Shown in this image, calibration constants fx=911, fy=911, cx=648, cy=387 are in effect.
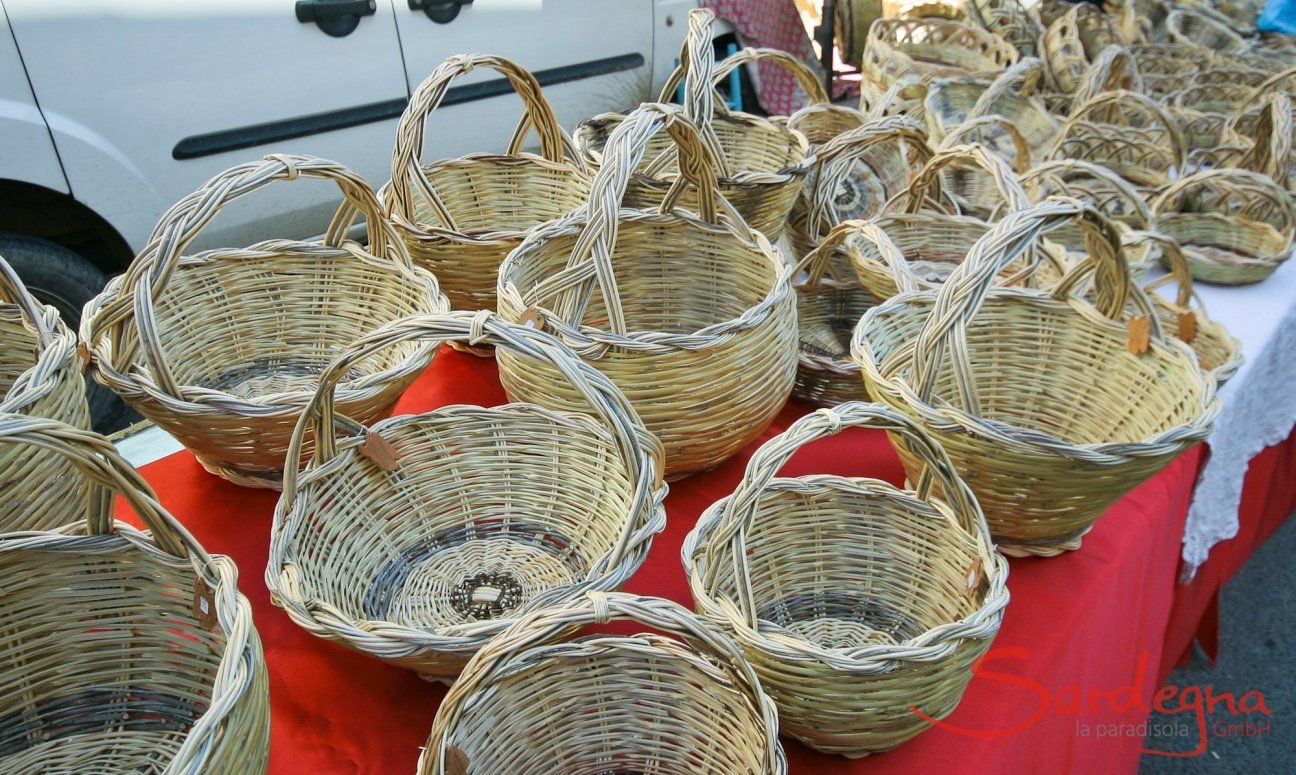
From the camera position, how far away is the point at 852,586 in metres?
0.86

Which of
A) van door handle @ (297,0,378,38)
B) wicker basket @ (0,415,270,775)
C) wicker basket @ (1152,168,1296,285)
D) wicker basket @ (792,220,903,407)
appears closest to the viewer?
wicker basket @ (0,415,270,775)

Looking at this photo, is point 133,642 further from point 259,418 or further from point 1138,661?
point 1138,661

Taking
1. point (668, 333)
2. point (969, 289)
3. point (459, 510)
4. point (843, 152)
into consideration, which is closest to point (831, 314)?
point (843, 152)

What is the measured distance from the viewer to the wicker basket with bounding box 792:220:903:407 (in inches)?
42.2

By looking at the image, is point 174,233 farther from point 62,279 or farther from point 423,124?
point 62,279

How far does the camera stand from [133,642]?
2.44 ft

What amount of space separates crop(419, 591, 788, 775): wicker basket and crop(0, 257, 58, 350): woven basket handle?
1.66ft

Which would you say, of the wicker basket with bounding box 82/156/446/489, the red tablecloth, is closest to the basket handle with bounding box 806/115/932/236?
the red tablecloth

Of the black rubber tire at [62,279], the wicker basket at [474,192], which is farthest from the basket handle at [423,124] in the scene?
the black rubber tire at [62,279]

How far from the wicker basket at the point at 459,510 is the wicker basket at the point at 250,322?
0.21 feet

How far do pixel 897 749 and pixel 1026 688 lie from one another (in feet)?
0.47

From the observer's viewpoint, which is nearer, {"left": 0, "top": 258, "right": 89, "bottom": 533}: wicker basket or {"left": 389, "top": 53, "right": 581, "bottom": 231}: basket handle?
{"left": 0, "top": 258, "right": 89, "bottom": 533}: wicker basket

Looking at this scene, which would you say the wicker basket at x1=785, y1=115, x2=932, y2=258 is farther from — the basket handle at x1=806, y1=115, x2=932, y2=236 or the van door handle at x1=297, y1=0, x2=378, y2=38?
the van door handle at x1=297, y1=0, x2=378, y2=38

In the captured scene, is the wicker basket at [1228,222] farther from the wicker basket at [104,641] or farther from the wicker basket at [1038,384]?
the wicker basket at [104,641]
